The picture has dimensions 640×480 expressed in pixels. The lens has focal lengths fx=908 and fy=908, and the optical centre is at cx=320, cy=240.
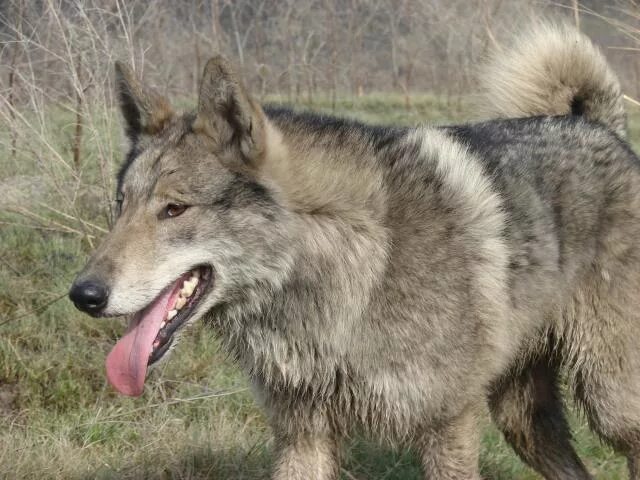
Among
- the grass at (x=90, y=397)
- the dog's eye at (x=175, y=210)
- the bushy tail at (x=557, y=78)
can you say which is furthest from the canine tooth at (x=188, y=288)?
the bushy tail at (x=557, y=78)

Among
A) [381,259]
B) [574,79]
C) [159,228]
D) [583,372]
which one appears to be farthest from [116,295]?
[574,79]

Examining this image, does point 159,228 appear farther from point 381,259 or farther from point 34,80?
point 34,80

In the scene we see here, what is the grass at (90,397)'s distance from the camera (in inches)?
151

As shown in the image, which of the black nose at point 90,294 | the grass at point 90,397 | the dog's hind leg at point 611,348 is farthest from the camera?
the grass at point 90,397

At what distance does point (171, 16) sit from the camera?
788 cm

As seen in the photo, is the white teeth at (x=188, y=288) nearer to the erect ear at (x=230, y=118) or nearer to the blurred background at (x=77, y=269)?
the erect ear at (x=230, y=118)

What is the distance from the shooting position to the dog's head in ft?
8.91

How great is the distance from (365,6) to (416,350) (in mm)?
10009

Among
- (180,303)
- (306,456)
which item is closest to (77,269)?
Result: (306,456)

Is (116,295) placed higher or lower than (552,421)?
higher

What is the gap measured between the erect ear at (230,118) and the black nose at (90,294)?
0.56 metres

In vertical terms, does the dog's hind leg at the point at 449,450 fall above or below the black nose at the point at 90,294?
below

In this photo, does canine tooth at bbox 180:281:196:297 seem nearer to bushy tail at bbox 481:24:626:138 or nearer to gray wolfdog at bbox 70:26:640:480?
gray wolfdog at bbox 70:26:640:480

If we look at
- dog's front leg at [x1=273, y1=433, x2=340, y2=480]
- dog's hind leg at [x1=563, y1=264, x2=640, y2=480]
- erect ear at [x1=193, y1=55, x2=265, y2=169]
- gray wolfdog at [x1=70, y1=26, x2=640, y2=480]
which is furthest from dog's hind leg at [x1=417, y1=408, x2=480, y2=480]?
erect ear at [x1=193, y1=55, x2=265, y2=169]
